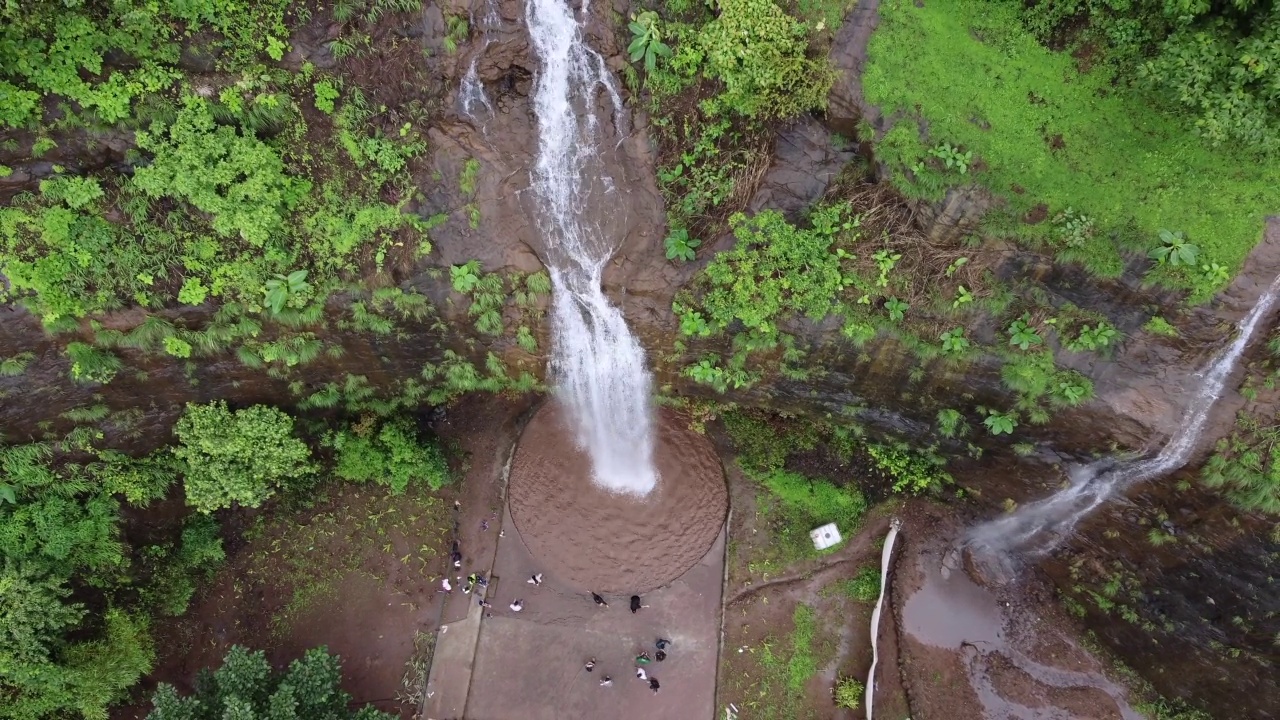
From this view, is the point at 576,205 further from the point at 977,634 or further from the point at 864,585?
the point at 977,634

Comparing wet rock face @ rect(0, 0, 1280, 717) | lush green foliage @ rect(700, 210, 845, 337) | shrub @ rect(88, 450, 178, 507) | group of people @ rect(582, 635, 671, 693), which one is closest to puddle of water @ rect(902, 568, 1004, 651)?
wet rock face @ rect(0, 0, 1280, 717)

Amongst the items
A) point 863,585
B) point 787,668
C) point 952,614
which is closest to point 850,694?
point 787,668

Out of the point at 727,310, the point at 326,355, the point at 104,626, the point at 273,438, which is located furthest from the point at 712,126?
the point at 104,626

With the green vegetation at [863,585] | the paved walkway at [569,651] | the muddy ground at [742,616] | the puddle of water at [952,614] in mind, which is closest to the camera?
the muddy ground at [742,616]

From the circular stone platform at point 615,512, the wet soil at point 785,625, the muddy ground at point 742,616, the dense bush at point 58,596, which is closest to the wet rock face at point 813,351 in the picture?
the dense bush at point 58,596

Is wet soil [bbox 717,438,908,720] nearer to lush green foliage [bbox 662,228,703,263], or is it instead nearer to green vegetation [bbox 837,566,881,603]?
green vegetation [bbox 837,566,881,603]

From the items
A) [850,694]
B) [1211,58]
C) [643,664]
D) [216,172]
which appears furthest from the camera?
[643,664]

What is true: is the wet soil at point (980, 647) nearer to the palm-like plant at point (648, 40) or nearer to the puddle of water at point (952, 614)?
the puddle of water at point (952, 614)
